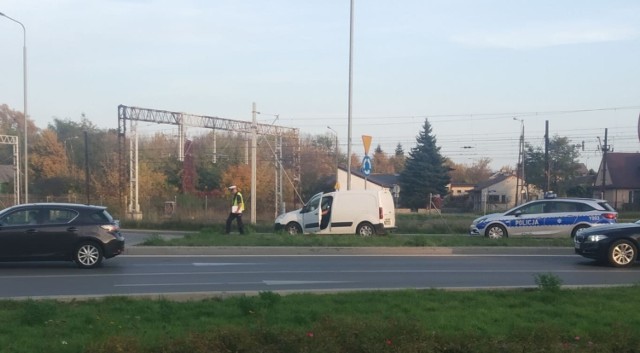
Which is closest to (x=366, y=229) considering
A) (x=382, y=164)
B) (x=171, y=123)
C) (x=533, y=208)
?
(x=533, y=208)

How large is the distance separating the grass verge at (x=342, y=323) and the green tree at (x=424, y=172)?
221ft

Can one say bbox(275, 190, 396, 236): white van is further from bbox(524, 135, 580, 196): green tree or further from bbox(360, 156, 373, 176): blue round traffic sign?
bbox(524, 135, 580, 196): green tree

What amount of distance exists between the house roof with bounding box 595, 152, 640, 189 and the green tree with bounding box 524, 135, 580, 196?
6.47 metres

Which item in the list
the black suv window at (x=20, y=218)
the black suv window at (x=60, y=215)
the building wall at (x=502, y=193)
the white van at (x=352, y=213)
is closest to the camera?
the black suv window at (x=20, y=218)

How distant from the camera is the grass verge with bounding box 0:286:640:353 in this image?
6.96m

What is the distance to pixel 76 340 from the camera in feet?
24.0

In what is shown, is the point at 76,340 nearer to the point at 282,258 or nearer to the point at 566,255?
the point at 282,258

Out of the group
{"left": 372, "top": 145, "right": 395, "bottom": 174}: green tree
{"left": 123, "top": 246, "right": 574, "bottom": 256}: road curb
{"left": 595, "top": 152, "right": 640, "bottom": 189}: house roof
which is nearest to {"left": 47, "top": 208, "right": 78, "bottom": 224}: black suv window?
{"left": 123, "top": 246, "right": 574, "bottom": 256}: road curb

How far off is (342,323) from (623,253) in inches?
441

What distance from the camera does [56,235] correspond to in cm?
1605

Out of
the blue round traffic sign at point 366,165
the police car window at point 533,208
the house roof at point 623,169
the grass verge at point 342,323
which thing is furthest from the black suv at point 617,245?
the house roof at point 623,169

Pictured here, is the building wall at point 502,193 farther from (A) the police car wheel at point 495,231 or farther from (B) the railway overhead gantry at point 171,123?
(A) the police car wheel at point 495,231

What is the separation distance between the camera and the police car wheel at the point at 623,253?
16438 millimetres

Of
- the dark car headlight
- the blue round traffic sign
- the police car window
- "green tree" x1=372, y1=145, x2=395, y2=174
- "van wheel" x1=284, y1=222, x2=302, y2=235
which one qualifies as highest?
"green tree" x1=372, y1=145, x2=395, y2=174
